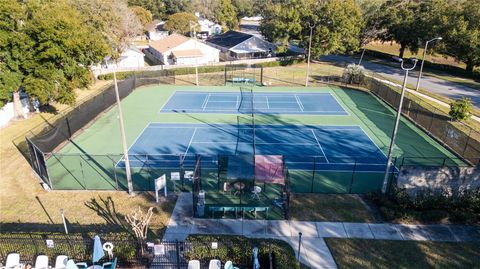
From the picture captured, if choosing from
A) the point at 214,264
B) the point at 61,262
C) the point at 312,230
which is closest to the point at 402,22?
the point at 312,230

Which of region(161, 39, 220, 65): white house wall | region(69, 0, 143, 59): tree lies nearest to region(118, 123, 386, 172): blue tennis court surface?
region(69, 0, 143, 59): tree

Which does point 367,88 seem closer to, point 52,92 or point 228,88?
point 228,88

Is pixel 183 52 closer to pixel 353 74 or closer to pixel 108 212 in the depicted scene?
pixel 353 74

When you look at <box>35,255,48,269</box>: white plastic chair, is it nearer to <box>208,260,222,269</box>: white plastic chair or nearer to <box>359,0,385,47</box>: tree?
<box>208,260,222,269</box>: white plastic chair

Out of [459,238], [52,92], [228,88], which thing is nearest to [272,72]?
[228,88]

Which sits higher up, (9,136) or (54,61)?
(54,61)

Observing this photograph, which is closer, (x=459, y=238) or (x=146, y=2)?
(x=459, y=238)

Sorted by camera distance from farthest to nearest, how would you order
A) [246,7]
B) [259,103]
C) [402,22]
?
[246,7]
[402,22]
[259,103]
